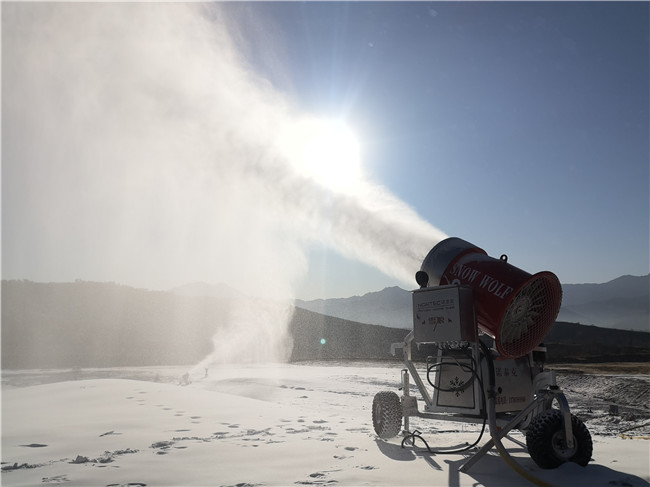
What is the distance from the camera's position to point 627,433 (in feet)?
Result: 31.4

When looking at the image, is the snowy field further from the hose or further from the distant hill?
the distant hill

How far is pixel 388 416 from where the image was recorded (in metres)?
7.99

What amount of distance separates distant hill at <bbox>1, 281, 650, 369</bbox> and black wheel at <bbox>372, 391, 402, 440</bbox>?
3657 cm

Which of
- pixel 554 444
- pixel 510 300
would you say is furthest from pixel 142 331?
pixel 554 444

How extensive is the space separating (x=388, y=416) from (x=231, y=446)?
2591 mm

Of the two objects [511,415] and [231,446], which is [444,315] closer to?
[511,415]

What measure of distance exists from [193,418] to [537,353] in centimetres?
629

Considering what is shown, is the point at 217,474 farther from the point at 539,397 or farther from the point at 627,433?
the point at 627,433

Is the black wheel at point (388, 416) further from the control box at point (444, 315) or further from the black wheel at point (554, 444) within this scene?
the black wheel at point (554, 444)

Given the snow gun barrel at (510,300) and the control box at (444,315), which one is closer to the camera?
the snow gun barrel at (510,300)

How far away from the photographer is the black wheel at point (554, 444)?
5605mm

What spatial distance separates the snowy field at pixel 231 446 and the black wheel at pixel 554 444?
0.42 ft

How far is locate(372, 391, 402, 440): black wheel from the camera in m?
7.97

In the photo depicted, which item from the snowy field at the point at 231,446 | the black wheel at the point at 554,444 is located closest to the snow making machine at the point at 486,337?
the black wheel at the point at 554,444
